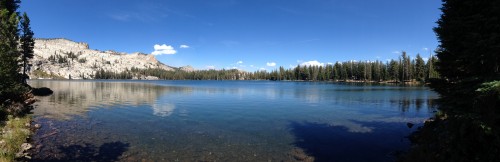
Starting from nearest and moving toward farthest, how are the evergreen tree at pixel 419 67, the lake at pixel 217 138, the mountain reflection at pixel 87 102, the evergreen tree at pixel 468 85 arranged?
the evergreen tree at pixel 468 85
the lake at pixel 217 138
the mountain reflection at pixel 87 102
the evergreen tree at pixel 419 67

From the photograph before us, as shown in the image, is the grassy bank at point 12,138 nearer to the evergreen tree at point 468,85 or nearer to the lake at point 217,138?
the lake at point 217,138

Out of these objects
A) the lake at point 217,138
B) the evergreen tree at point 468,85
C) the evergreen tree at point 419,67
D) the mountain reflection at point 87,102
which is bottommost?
the lake at point 217,138

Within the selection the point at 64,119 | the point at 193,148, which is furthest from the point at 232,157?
the point at 64,119

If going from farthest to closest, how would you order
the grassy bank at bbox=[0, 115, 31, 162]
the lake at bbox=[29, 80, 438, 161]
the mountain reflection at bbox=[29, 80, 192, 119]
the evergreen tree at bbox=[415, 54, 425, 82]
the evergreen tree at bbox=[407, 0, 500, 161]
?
the evergreen tree at bbox=[415, 54, 425, 82] < the mountain reflection at bbox=[29, 80, 192, 119] < the lake at bbox=[29, 80, 438, 161] < the grassy bank at bbox=[0, 115, 31, 162] < the evergreen tree at bbox=[407, 0, 500, 161]

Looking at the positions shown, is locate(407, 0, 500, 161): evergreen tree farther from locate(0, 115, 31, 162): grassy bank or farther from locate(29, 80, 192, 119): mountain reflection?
locate(29, 80, 192, 119): mountain reflection

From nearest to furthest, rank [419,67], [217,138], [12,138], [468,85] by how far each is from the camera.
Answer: [468,85], [12,138], [217,138], [419,67]

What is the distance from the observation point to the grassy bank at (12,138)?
54.7ft

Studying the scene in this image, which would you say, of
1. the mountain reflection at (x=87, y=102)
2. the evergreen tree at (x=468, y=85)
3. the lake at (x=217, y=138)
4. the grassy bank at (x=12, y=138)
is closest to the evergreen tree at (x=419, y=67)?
the mountain reflection at (x=87, y=102)

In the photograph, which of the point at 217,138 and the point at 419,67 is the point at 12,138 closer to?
the point at 217,138

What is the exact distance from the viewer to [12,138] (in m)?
20.6

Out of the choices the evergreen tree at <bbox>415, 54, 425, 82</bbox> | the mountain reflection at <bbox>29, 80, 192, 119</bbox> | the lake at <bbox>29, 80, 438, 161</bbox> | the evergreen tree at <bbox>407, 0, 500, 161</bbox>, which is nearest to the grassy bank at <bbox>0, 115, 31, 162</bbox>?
the lake at <bbox>29, 80, 438, 161</bbox>

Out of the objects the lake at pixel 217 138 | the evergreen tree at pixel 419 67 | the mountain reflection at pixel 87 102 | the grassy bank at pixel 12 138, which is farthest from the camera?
Result: the evergreen tree at pixel 419 67

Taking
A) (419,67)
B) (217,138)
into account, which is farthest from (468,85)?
(419,67)

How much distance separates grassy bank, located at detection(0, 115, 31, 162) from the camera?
16.7 m
